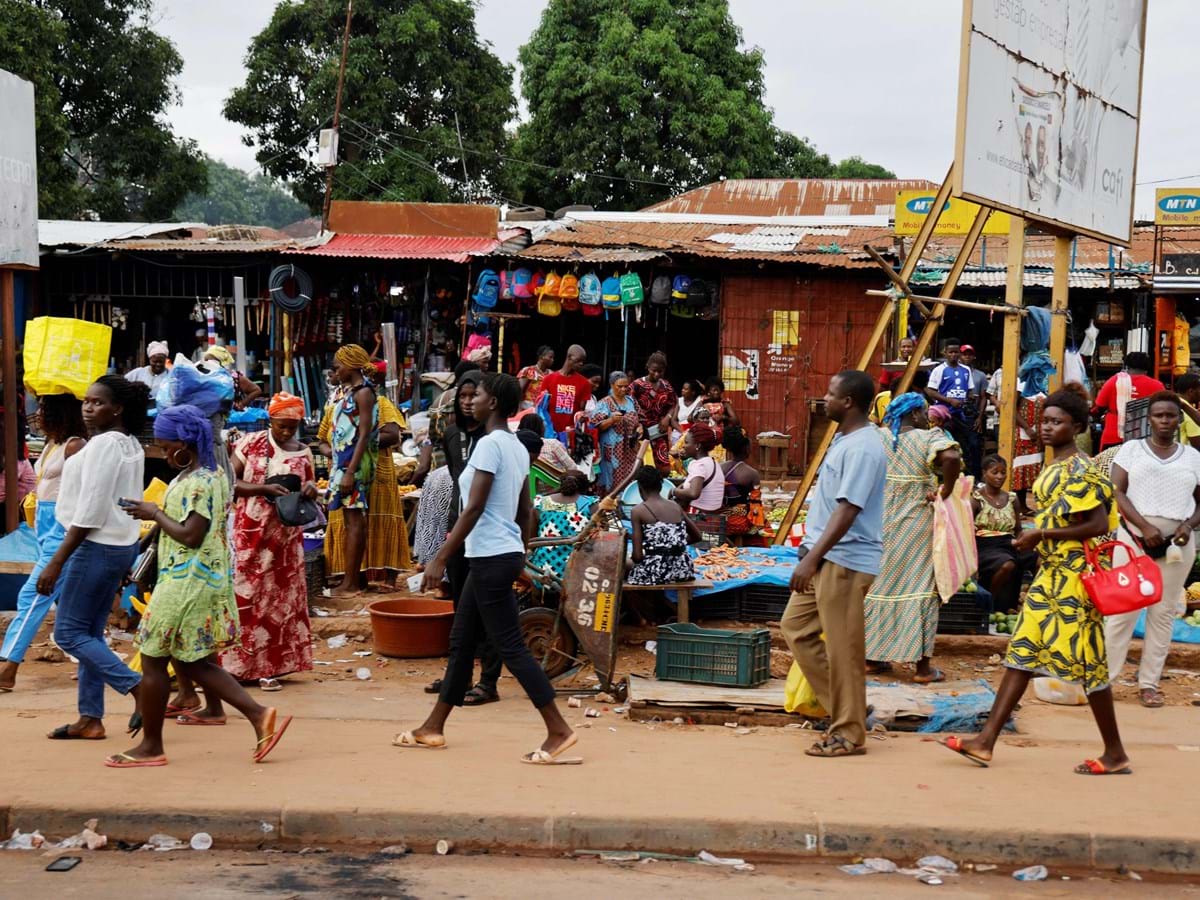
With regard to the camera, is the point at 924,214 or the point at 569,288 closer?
the point at 924,214

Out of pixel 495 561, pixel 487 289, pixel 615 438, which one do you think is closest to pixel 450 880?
pixel 495 561

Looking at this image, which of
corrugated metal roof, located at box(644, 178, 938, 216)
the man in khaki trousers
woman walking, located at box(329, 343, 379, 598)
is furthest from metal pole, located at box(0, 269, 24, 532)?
corrugated metal roof, located at box(644, 178, 938, 216)

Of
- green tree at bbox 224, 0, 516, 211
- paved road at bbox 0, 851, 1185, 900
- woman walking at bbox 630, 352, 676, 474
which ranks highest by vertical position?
green tree at bbox 224, 0, 516, 211

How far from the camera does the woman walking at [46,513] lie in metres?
7.45

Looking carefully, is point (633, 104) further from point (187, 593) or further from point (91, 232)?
point (187, 593)

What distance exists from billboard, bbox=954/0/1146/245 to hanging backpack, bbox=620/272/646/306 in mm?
6693

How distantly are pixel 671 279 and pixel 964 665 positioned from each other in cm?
977

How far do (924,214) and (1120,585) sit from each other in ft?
40.1

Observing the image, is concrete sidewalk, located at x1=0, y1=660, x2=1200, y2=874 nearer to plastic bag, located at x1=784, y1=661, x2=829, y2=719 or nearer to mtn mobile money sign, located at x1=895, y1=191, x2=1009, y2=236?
plastic bag, located at x1=784, y1=661, x2=829, y2=719

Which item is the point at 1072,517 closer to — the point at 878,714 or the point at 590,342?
the point at 878,714

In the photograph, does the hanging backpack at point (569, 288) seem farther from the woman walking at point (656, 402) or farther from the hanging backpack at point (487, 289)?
the woman walking at point (656, 402)

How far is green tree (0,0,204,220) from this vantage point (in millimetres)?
29469

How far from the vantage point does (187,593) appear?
591 cm

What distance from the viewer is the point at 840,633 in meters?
6.27
